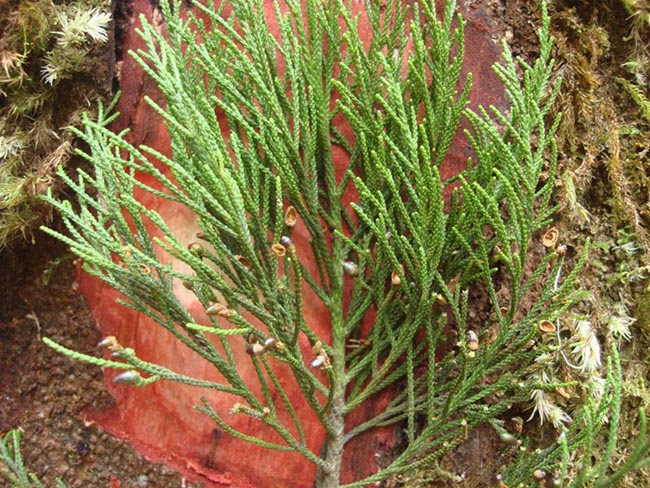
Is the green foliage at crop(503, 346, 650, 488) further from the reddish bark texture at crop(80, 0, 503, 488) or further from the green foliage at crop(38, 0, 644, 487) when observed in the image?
the reddish bark texture at crop(80, 0, 503, 488)

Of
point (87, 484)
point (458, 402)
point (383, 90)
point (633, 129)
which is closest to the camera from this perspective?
point (458, 402)

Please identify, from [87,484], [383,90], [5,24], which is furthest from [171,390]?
[5,24]

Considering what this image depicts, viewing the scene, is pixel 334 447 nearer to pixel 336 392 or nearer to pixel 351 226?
pixel 336 392

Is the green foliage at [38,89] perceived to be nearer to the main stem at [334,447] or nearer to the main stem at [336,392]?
the main stem at [336,392]

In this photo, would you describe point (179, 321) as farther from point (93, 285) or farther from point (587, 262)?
point (587, 262)

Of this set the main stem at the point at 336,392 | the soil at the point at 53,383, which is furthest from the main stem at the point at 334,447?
the soil at the point at 53,383

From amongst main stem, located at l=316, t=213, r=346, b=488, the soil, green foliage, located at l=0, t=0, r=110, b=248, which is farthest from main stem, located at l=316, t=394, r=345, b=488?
green foliage, located at l=0, t=0, r=110, b=248
